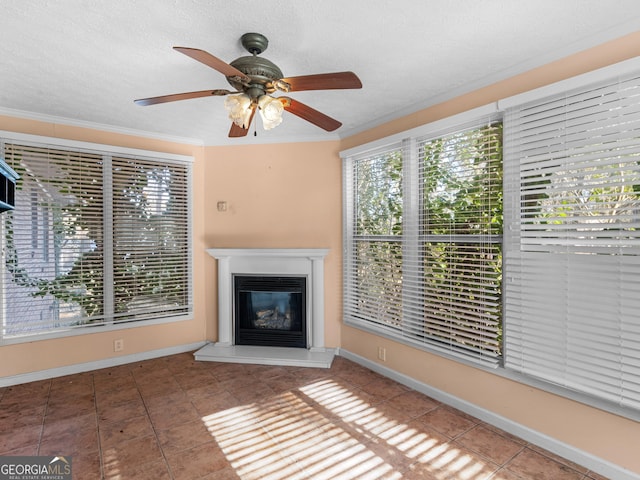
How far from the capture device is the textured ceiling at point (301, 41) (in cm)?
170

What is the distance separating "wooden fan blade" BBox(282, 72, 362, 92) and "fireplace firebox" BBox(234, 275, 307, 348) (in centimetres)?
237

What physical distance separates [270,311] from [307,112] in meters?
2.57

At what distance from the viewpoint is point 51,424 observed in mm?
2463

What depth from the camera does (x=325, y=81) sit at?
1.73 meters

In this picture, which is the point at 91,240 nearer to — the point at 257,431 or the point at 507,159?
the point at 257,431

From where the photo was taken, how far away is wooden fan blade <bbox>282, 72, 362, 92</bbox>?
1.66 meters

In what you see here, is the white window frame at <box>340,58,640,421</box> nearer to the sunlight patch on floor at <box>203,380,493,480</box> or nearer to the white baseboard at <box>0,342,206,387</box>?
the sunlight patch on floor at <box>203,380,493,480</box>

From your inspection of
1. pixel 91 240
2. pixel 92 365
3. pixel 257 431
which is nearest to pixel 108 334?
pixel 92 365

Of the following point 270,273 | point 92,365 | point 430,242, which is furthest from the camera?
point 270,273

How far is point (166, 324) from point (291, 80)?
3255 millimetres

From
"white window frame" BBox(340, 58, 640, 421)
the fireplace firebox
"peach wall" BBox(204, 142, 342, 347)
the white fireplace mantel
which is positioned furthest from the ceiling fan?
the fireplace firebox

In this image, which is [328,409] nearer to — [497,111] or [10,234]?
[497,111]

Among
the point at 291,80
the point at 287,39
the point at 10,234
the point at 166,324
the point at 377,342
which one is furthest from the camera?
the point at 166,324

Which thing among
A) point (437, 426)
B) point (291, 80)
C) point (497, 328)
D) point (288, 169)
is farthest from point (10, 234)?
point (497, 328)
